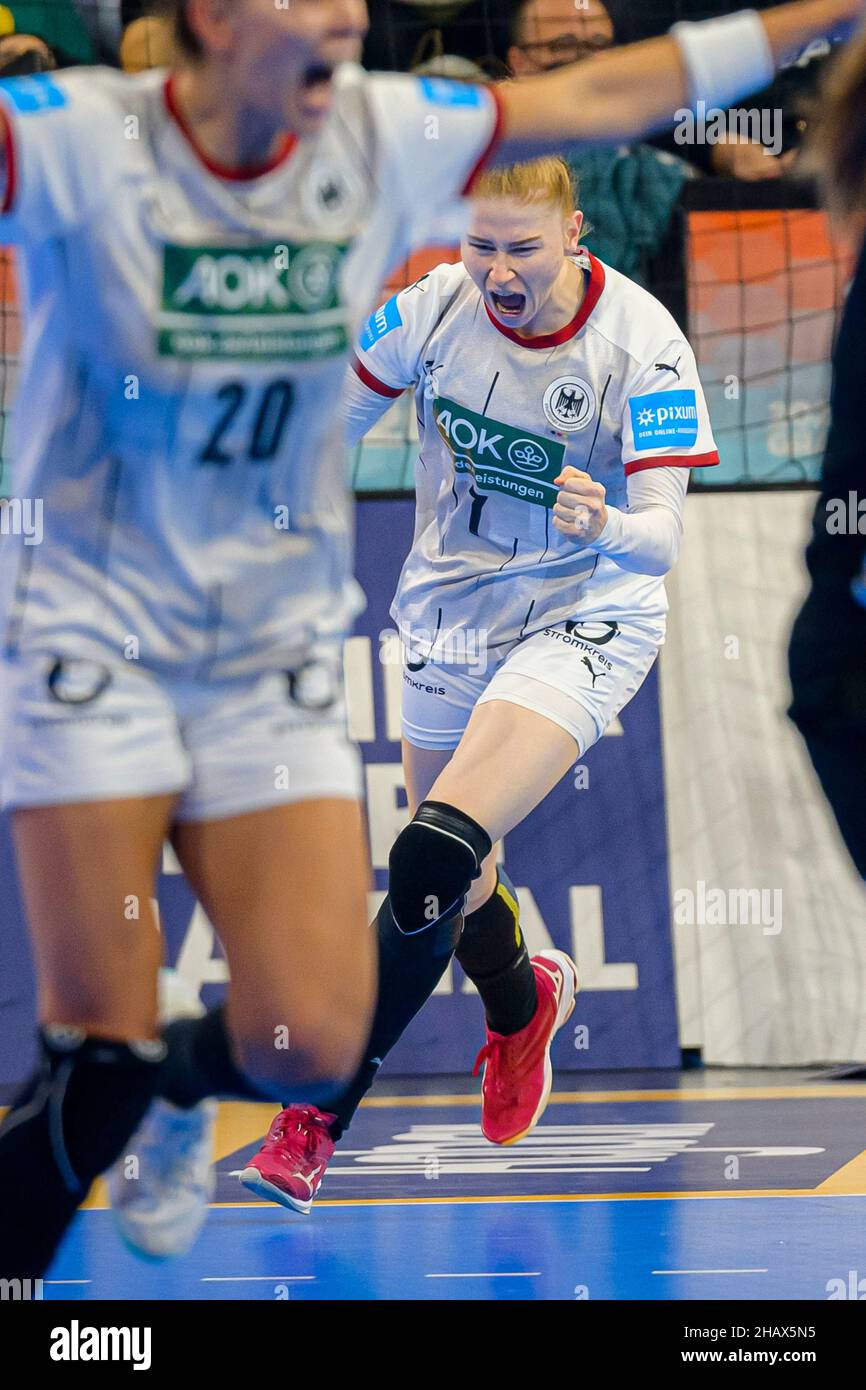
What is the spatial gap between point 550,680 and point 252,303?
144 centimetres

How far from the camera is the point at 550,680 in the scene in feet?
12.2

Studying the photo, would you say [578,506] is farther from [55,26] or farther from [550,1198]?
[55,26]

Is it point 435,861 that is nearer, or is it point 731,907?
point 435,861

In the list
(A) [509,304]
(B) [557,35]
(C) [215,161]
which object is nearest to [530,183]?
(A) [509,304]

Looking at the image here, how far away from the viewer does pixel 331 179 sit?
2.55 metres

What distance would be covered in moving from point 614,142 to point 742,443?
3.61 meters

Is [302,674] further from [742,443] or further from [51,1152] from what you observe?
[742,443]

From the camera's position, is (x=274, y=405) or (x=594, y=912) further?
(x=594, y=912)

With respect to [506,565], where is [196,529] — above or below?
below

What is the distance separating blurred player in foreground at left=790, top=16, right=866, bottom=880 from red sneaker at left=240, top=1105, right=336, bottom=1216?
1.61m

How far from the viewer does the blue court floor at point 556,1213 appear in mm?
3180

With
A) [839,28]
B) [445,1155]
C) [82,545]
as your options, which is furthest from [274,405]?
[445,1155]

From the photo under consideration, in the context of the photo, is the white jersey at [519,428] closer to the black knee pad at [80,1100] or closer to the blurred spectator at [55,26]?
the black knee pad at [80,1100]

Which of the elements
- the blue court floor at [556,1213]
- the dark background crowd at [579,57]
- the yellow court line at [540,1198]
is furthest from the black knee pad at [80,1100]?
the dark background crowd at [579,57]
